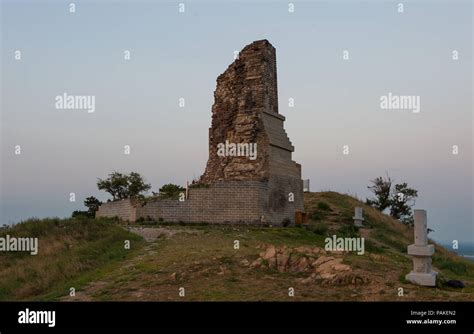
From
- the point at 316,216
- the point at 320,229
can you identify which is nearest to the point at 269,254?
the point at 320,229

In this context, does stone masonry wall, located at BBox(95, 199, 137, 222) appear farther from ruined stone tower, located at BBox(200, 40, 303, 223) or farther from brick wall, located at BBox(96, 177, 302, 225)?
ruined stone tower, located at BBox(200, 40, 303, 223)

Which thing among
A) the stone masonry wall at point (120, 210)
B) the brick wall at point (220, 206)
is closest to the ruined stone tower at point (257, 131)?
the brick wall at point (220, 206)

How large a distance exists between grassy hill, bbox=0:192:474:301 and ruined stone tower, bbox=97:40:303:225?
204 cm

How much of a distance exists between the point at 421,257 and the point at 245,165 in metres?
14.5

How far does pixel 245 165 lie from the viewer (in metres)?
25.3

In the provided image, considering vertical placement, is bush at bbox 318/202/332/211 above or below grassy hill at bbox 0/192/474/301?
above

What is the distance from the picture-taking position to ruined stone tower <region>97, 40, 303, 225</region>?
24.2m

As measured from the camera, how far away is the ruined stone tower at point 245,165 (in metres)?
24.2

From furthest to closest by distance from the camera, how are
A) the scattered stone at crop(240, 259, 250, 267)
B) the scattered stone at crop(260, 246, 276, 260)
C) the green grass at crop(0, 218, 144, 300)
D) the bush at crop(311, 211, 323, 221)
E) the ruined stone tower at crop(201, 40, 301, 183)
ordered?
1. the bush at crop(311, 211, 323, 221)
2. the ruined stone tower at crop(201, 40, 301, 183)
3. the green grass at crop(0, 218, 144, 300)
4. the scattered stone at crop(260, 246, 276, 260)
5. the scattered stone at crop(240, 259, 250, 267)

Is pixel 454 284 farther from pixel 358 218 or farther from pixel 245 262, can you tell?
pixel 358 218

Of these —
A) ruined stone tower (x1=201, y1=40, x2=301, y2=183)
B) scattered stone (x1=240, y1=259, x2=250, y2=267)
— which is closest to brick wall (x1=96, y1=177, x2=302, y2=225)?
ruined stone tower (x1=201, y1=40, x2=301, y2=183)
